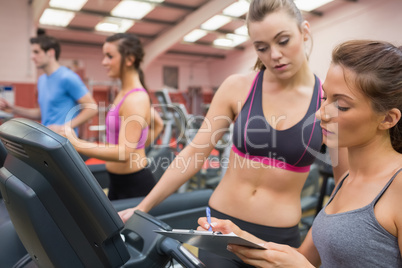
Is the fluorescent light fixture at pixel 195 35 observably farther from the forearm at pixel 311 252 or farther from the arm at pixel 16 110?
the forearm at pixel 311 252

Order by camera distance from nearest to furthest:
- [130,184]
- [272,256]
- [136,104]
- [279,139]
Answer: [272,256]
[279,139]
[136,104]
[130,184]

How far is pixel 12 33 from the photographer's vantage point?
7668 mm

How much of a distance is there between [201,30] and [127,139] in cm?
Answer: 861

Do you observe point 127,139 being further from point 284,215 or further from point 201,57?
point 201,57

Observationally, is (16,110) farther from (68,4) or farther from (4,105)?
(68,4)

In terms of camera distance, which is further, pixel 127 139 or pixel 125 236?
pixel 127 139

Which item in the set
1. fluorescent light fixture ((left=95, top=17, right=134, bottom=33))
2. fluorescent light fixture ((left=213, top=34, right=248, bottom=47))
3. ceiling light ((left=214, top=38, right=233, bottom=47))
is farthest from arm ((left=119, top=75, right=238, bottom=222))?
ceiling light ((left=214, top=38, right=233, bottom=47))

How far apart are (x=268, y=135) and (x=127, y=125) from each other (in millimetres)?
844

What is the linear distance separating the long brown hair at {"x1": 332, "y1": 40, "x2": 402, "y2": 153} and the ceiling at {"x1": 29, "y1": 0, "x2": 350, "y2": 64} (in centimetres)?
519

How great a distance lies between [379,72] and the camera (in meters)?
0.78

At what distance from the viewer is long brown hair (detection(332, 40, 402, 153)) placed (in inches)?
30.7

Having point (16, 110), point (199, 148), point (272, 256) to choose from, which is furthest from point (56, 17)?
point (272, 256)

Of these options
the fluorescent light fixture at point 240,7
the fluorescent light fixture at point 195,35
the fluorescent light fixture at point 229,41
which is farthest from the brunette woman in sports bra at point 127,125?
the fluorescent light fixture at point 195,35

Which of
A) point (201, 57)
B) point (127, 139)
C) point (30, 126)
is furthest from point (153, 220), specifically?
point (201, 57)
